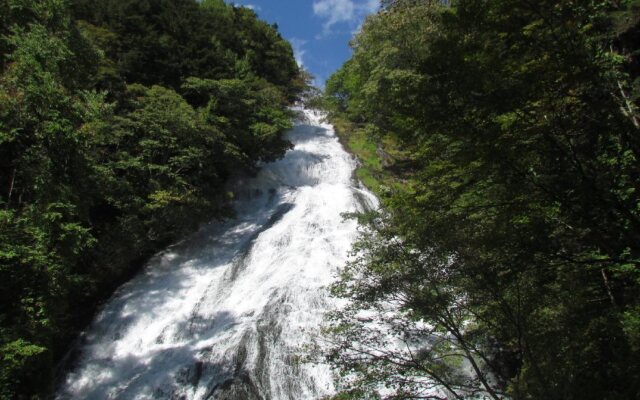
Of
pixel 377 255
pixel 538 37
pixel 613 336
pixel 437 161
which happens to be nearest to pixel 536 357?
pixel 613 336

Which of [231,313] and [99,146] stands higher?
[99,146]

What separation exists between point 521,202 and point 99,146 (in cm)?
1344

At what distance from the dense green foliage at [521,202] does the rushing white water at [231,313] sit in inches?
103

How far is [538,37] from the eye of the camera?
3682mm

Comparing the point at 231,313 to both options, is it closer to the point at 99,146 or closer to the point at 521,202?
the point at 99,146

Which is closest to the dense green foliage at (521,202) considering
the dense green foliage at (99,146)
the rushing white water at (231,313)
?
the rushing white water at (231,313)

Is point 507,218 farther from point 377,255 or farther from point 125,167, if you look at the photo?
point 125,167

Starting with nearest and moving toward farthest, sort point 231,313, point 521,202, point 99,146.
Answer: point 521,202 < point 231,313 < point 99,146

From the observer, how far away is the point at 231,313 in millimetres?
11477

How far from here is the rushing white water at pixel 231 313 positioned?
9.32m

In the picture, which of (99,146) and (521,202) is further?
(99,146)

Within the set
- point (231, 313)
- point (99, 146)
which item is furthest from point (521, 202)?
point (99, 146)

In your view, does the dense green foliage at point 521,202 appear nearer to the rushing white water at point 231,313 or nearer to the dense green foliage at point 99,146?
the rushing white water at point 231,313

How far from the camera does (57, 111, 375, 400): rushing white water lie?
9320 mm
